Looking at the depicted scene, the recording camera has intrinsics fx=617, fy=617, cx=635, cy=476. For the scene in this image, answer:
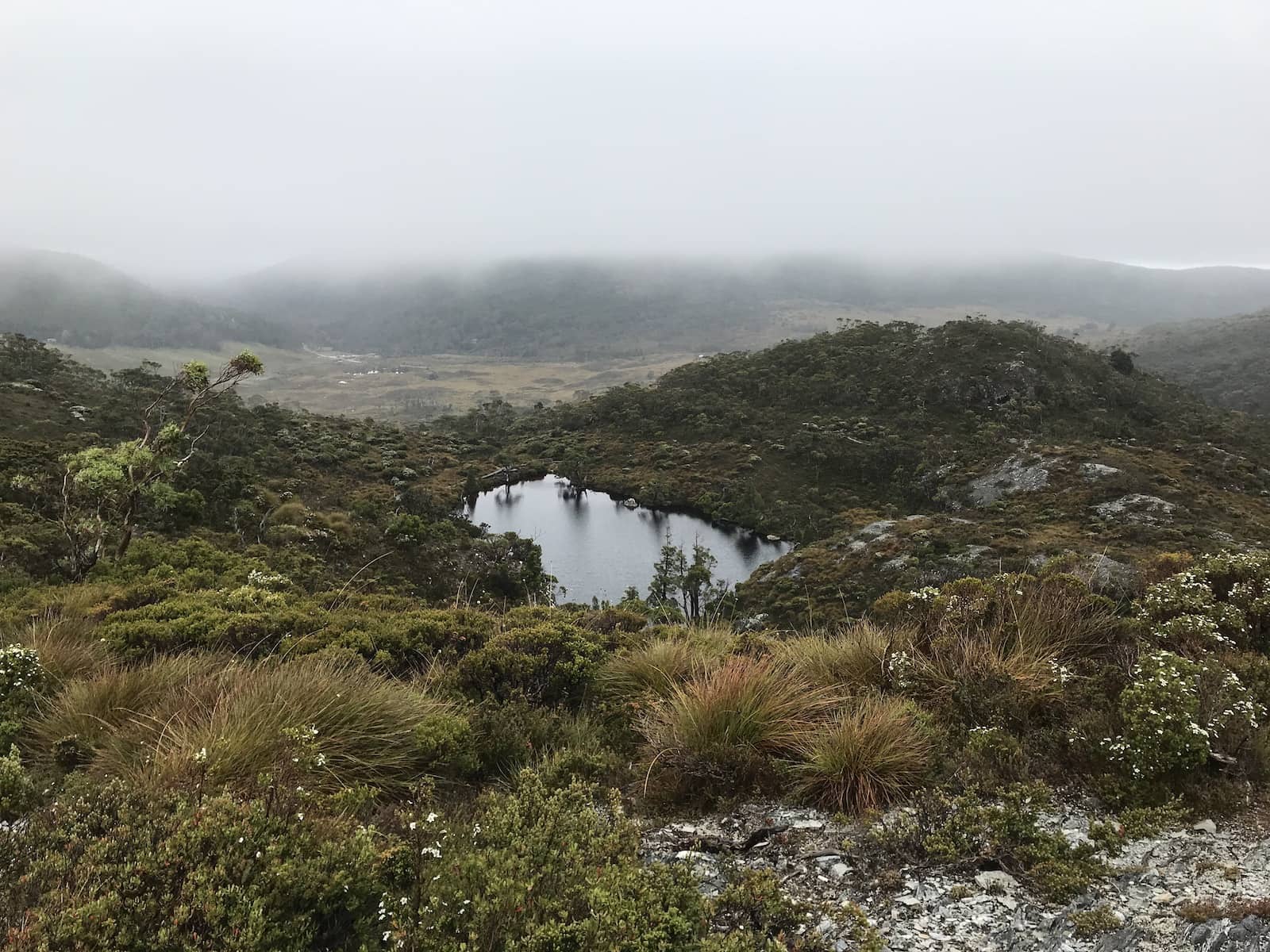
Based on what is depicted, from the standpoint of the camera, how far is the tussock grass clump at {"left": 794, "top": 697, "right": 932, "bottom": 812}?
14.4 ft

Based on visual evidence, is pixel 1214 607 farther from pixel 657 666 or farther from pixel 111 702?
pixel 111 702

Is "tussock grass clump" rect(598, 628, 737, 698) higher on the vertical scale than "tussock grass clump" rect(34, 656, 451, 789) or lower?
lower

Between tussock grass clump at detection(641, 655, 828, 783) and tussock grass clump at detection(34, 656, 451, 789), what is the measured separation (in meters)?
1.88

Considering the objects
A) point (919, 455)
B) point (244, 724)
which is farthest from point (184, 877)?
point (919, 455)

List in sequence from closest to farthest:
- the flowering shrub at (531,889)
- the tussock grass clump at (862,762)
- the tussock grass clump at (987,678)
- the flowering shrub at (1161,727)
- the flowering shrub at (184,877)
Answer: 1. the flowering shrub at (184,877)
2. the flowering shrub at (531,889)
3. the flowering shrub at (1161,727)
4. the tussock grass clump at (862,762)
5. the tussock grass clump at (987,678)

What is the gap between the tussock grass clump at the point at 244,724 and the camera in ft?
12.1

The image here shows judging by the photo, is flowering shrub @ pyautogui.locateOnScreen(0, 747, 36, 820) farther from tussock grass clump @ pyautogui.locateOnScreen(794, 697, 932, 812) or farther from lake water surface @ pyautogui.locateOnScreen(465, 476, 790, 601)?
lake water surface @ pyautogui.locateOnScreen(465, 476, 790, 601)

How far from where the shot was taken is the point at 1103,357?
277 ft

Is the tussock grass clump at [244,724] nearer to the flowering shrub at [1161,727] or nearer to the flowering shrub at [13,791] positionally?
the flowering shrub at [13,791]

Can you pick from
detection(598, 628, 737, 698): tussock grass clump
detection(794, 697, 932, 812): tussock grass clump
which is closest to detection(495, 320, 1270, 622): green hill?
detection(598, 628, 737, 698): tussock grass clump

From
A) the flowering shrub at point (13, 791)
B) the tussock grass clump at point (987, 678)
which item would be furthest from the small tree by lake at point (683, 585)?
the flowering shrub at point (13, 791)

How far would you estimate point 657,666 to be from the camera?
6473 mm

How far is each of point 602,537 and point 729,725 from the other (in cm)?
4602

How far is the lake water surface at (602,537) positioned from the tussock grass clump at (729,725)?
109 ft
